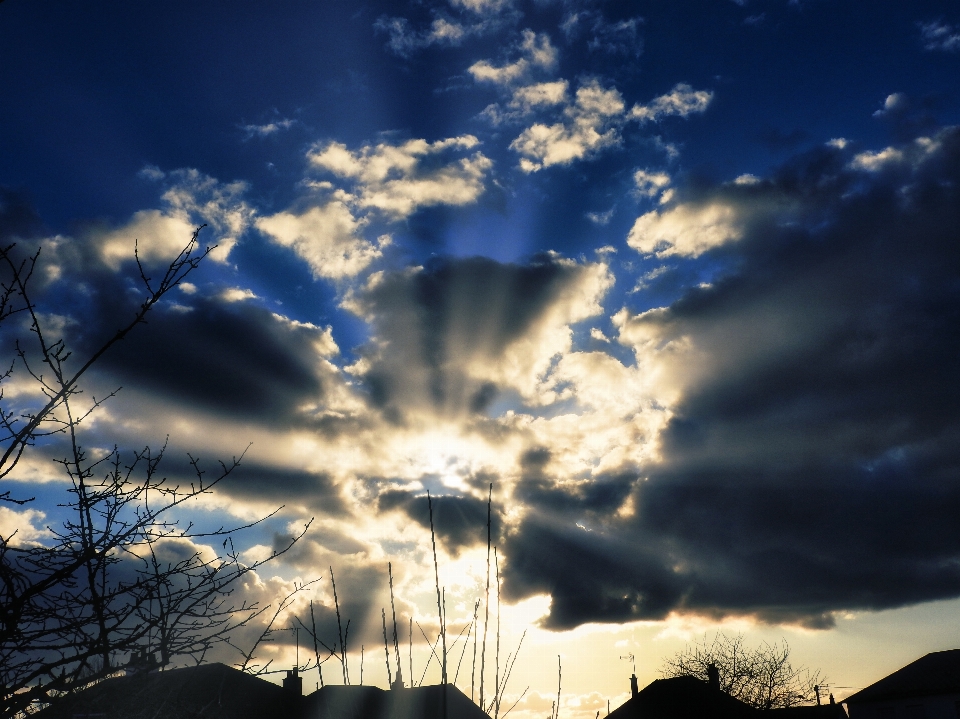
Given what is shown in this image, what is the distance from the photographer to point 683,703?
45.8m

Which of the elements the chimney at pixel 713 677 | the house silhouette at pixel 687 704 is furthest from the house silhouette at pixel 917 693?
the chimney at pixel 713 677

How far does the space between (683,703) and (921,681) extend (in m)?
20.9

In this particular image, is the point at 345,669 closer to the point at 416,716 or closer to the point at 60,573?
the point at 60,573

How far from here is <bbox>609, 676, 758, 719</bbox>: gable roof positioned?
44.4 m

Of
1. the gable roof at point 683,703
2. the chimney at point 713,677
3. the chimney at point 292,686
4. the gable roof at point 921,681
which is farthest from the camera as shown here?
the gable roof at point 921,681

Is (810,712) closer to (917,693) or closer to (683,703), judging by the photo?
(917,693)

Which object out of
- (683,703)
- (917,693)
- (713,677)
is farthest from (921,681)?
(683,703)

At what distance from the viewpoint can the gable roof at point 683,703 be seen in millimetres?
44438

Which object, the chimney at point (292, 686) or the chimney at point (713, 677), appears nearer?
the chimney at point (292, 686)

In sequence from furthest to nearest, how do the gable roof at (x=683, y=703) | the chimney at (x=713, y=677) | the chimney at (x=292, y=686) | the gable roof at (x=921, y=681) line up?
1. the gable roof at (x=921, y=681)
2. the chimney at (x=713, y=677)
3. the gable roof at (x=683, y=703)
4. the chimney at (x=292, y=686)

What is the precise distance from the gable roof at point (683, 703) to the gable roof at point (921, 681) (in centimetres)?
1588

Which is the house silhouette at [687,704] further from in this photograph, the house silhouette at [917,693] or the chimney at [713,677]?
the house silhouette at [917,693]

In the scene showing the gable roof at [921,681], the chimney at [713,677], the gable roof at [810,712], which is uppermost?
the chimney at [713,677]

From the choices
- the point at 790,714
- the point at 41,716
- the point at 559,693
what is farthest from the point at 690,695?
the point at 41,716
